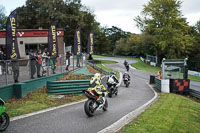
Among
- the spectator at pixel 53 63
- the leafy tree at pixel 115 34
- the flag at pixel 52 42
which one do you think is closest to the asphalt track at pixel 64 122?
the spectator at pixel 53 63

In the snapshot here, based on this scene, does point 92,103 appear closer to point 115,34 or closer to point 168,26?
point 168,26

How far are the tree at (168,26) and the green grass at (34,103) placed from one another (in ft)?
136

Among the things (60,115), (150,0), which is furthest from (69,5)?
(60,115)

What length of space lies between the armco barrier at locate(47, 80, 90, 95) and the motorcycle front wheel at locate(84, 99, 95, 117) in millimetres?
4730

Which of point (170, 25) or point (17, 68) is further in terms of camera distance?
point (170, 25)

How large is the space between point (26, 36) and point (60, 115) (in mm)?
20813

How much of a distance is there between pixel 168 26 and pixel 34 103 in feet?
147

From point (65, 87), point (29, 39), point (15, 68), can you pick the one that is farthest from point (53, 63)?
point (29, 39)

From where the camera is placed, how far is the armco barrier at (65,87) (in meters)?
13.3

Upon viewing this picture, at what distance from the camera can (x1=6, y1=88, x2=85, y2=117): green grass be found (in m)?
9.43

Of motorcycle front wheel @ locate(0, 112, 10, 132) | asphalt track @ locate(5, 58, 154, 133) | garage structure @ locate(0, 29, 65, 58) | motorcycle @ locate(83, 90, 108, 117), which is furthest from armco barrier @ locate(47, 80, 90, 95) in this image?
garage structure @ locate(0, 29, 65, 58)

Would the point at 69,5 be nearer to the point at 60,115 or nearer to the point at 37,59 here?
the point at 37,59

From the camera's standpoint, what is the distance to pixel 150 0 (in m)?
54.4

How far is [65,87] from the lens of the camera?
13.7 meters
